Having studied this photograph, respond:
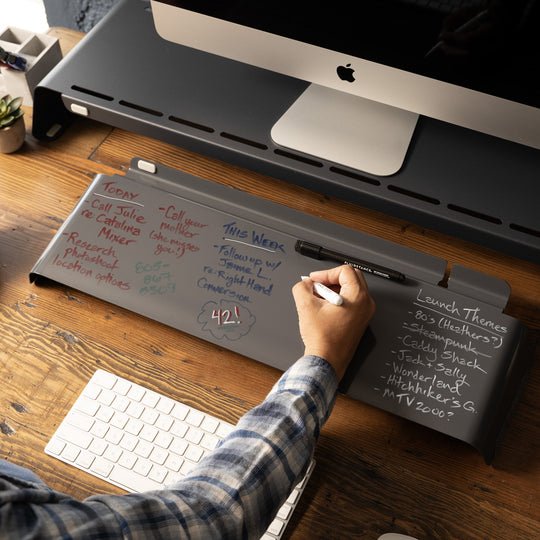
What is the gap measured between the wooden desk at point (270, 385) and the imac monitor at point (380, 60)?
4.7 inches

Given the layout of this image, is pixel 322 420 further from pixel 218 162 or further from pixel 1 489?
pixel 218 162

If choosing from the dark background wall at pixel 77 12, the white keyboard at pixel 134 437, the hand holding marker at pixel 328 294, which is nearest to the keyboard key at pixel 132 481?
the white keyboard at pixel 134 437

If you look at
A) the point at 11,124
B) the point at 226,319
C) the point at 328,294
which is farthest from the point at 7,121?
the point at 328,294

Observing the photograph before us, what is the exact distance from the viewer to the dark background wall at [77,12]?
4.37 ft

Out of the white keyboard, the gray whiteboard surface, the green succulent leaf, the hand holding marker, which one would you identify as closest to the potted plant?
the green succulent leaf

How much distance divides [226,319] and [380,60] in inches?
16.2

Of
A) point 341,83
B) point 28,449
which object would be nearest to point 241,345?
point 28,449

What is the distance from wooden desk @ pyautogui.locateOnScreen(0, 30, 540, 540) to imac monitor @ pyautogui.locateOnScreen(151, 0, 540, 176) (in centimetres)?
12

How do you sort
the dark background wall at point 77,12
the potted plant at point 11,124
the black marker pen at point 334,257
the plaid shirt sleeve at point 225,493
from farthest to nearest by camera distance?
the dark background wall at point 77,12, the potted plant at point 11,124, the black marker pen at point 334,257, the plaid shirt sleeve at point 225,493

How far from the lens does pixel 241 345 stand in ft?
2.52

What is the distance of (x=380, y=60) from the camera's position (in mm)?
777

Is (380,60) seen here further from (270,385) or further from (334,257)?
(270,385)

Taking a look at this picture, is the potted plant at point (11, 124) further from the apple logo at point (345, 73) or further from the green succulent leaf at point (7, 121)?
the apple logo at point (345, 73)

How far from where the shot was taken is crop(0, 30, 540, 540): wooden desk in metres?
0.69
